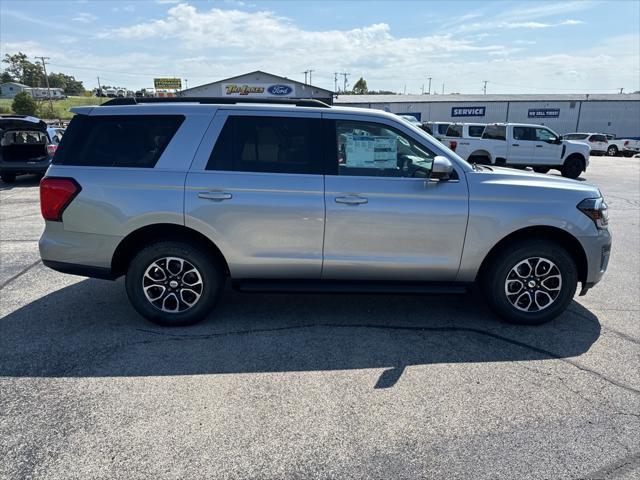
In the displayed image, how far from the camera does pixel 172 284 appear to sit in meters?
4.06

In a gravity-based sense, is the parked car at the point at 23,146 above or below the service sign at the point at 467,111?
below

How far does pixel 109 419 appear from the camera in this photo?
2826 mm

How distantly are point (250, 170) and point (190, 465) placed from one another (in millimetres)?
2382

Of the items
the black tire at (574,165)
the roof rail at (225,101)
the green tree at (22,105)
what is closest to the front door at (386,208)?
the roof rail at (225,101)

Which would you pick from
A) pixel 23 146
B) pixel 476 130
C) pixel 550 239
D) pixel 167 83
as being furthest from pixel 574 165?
pixel 167 83

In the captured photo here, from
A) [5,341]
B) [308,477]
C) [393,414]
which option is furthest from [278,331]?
[5,341]

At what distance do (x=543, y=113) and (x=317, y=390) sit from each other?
49.9 metres

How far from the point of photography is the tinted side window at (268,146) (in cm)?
394

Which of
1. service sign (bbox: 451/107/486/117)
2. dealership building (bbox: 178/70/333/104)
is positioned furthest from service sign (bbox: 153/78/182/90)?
service sign (bbox: 451/107/486/117)

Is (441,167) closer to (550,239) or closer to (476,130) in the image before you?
(550,239)

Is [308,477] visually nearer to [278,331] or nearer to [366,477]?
[366,477]

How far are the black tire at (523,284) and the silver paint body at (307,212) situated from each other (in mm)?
191

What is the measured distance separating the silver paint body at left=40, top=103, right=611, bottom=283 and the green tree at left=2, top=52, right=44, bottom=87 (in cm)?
13240

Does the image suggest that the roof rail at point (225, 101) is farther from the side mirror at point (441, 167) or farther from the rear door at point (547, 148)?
the rear door at point (547, 148)
